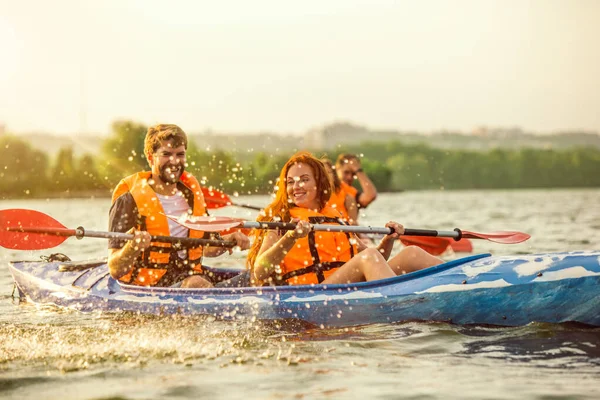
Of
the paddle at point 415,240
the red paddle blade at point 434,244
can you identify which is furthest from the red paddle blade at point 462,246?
the red paddle blade at point 434,244

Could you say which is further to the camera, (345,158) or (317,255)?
(345,158)

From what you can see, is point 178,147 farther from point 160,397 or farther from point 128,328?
point 160,397

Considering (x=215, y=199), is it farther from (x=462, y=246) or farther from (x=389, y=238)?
(x=462, y=246)

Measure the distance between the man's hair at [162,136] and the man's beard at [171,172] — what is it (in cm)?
→ 15

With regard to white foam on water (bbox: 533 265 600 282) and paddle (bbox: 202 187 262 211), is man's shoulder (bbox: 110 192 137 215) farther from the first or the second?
white foam on water (bbox: 533 265 600 282)

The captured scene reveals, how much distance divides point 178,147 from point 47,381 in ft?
6.92

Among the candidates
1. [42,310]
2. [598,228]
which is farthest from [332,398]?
[598,228]

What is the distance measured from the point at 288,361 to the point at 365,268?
113 centimetres

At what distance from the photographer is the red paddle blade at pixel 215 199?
8828mm

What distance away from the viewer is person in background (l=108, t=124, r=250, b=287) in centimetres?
600

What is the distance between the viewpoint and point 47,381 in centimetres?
445

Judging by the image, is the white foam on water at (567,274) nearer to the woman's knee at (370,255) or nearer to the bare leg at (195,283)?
the woman's knee at (370,255)

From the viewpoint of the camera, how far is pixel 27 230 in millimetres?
6426

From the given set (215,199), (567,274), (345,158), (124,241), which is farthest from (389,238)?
(345,158)
